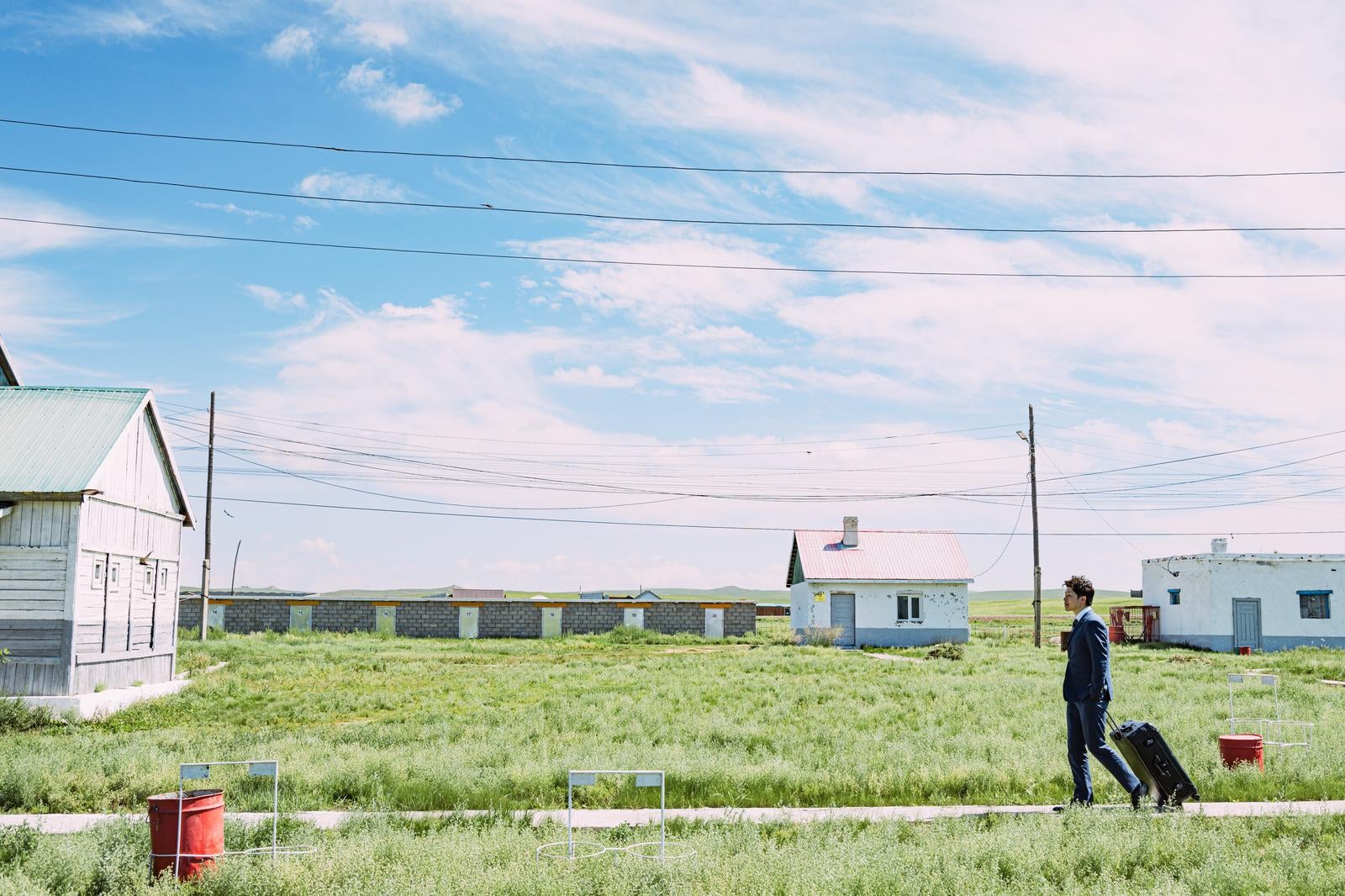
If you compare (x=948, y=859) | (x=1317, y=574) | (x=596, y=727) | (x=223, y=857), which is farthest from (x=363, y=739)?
(x=1317, y=574)

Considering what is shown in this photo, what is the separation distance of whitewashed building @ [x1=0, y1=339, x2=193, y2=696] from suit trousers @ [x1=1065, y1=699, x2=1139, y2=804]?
18.0 metres

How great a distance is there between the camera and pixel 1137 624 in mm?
52719

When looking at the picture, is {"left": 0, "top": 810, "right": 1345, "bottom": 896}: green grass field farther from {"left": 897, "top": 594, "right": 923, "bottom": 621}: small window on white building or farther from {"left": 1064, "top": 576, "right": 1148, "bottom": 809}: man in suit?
{"left": 897, "top": 594, "right": 923, "bottom": 621}: small window on white building

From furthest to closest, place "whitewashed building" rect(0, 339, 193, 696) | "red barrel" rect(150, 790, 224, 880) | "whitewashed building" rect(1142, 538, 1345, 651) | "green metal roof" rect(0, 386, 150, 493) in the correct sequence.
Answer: "whitewashed building" rect(1142, 538, 1345, 651), "green metal roof" rect(0, 386, 150, 493), "whitewashed building" rect(0, 339, 193, 696), "red barrel" rect(150, 790, 224, 880)

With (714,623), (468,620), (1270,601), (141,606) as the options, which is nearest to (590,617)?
(468,620)

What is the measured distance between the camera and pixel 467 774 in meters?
12.2

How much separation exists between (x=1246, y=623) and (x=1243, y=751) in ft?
111

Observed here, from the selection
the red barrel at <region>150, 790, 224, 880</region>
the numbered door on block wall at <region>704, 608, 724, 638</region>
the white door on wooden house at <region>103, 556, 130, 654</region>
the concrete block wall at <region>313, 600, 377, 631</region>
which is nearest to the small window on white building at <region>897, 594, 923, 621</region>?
the numbered door on block wall at <region>704, 608, 724, 638</region>

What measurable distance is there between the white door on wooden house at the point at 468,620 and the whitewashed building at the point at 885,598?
15.0 meters

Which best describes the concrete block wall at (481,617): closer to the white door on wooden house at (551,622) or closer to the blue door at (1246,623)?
the white door on wooden house at (551,622)

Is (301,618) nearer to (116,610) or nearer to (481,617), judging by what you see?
(481,617)

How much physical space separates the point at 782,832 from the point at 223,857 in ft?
15.1

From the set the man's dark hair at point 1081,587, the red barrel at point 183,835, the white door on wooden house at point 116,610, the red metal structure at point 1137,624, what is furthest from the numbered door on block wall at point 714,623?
the red barrel at point 183,835

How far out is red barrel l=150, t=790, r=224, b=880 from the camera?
8.09 metres
